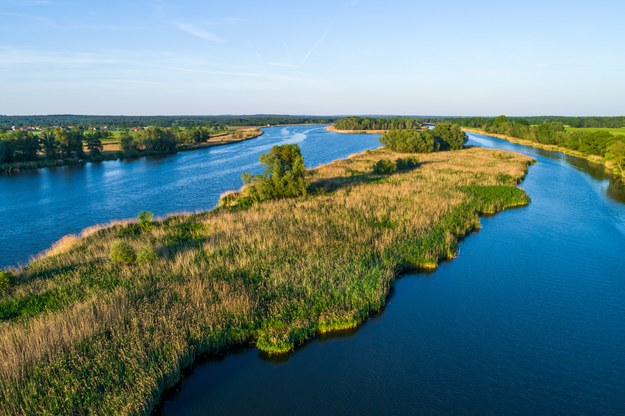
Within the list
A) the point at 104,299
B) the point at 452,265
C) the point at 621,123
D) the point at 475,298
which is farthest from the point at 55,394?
the point at 621,123

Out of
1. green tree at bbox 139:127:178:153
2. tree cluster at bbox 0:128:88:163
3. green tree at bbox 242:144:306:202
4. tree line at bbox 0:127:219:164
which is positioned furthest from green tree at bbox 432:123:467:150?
tree cluster at bbox 0:128:88:163

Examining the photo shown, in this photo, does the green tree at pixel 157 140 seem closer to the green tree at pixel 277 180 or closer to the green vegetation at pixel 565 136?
the green tree at pixel 277 180

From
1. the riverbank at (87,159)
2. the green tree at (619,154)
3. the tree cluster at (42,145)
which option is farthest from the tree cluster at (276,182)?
the tree cluster at (42,145)

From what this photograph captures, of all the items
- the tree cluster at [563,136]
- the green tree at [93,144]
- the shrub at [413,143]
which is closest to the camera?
the tree cluster at [563,136]

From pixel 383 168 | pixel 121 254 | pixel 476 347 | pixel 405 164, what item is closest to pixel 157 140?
pixel 383 168

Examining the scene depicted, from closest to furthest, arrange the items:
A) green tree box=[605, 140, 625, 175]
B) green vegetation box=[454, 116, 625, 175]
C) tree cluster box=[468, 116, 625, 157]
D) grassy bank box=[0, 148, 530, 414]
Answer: grassy bank box=[0, 148, 530, 414] → green tree box=[605, 140, 625, 175] → green vegetation box=[454, 116, 625, 175] → tree cluster box=[468, 116, 625, 157]

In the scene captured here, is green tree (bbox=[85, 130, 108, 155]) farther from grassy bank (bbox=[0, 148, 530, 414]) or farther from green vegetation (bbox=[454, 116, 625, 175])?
green vegetation (bbox=[454, 116, 625, 175])

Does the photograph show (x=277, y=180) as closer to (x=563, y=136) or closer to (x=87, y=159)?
(x=87, y=159)

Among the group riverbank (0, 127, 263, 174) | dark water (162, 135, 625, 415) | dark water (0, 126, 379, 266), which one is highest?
riverbank (0, 127, 263, 174)
